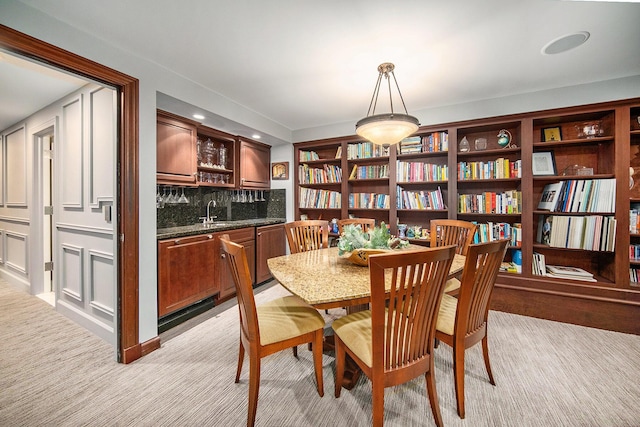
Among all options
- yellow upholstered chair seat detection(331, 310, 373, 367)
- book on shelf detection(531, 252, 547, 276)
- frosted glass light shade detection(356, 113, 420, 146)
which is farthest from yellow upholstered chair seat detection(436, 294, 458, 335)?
book on shelf detection(531, 252, 547, 276)

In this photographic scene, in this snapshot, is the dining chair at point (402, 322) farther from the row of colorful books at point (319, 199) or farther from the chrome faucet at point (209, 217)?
the chrome faucet at point (209, 217)

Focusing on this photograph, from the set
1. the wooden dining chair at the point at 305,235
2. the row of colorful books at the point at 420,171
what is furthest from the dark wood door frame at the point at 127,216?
the row of colorful books at the point at 420,171

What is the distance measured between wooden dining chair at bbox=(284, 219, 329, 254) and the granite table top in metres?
0.48

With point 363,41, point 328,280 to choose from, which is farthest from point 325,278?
point 363,41

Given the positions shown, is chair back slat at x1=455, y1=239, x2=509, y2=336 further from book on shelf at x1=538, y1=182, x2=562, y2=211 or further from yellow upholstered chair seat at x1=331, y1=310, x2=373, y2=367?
book on shelf at x1=538, y1=182, x2=562, y2=211

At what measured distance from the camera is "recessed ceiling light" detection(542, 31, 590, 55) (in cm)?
178

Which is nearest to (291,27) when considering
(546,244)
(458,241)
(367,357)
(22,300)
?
(367,357)

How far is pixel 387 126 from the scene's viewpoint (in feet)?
6.20

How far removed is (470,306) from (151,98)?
2.71 meters

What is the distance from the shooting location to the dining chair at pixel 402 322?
1.06 meters

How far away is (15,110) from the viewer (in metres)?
2.92

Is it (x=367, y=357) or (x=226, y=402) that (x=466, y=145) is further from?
(x=226, y=402)

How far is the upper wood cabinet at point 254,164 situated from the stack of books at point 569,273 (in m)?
3.78

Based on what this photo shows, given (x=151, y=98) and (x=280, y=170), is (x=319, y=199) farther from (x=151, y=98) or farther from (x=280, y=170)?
(x=151, y=98)
